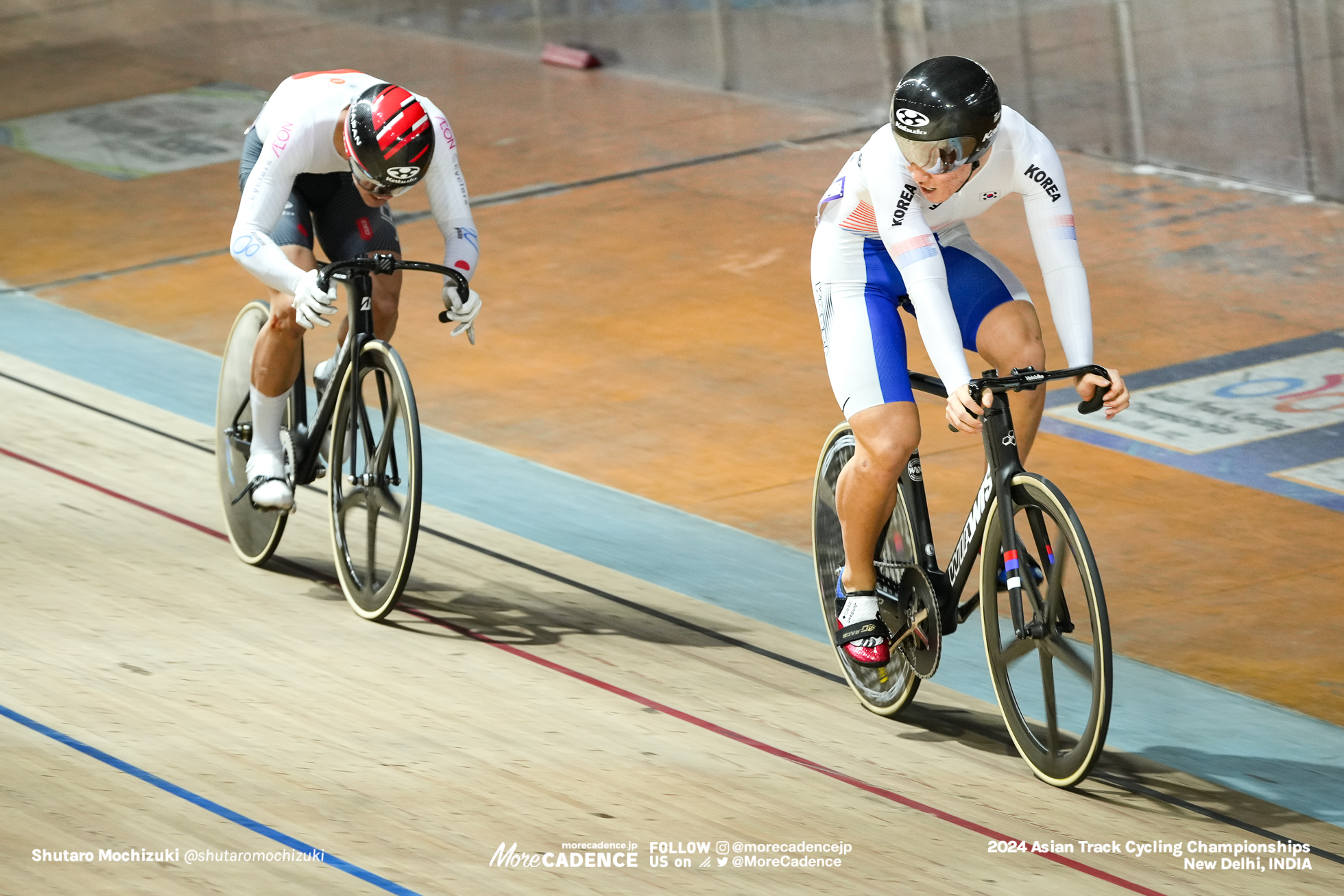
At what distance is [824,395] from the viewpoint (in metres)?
7.93

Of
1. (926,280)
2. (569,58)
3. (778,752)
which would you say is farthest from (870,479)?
(569,58)

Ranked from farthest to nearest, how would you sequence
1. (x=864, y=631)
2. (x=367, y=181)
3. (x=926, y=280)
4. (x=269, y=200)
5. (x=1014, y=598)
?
(x=269, y=200)
(x=367, y=181)
(x=864, y=631)
(x=1014, y=598)
(x=926, y=280)

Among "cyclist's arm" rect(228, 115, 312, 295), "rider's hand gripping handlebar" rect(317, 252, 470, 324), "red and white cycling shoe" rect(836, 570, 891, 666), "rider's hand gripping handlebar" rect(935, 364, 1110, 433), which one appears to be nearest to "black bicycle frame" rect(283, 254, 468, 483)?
"rider's hand gripping handlebar" rect(317, 252, 470, 324)

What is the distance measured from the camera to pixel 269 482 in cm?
582

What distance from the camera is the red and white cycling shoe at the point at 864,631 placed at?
4.79m

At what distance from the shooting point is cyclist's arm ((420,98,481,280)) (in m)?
5.54

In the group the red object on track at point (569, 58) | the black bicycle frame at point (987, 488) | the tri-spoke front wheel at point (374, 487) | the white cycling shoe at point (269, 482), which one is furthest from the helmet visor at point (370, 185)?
the red object on track at point (569, 58)

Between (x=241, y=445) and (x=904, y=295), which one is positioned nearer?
(x=904, y=295)

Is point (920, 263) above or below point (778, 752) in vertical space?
above

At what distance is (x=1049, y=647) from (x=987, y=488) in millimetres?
399

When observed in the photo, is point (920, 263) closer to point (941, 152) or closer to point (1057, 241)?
point (941, 152)

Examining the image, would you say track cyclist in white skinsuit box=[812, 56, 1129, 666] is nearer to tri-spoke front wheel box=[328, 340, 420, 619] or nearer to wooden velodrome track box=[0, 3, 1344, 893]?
wooden velodrome track box=[0, 3, 1344, 893]

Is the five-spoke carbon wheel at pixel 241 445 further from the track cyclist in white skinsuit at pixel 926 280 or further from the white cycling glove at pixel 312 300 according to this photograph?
the track cyclist in white skinsuit at pixel 926 280

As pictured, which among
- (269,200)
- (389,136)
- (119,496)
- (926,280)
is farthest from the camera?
(119,496)
